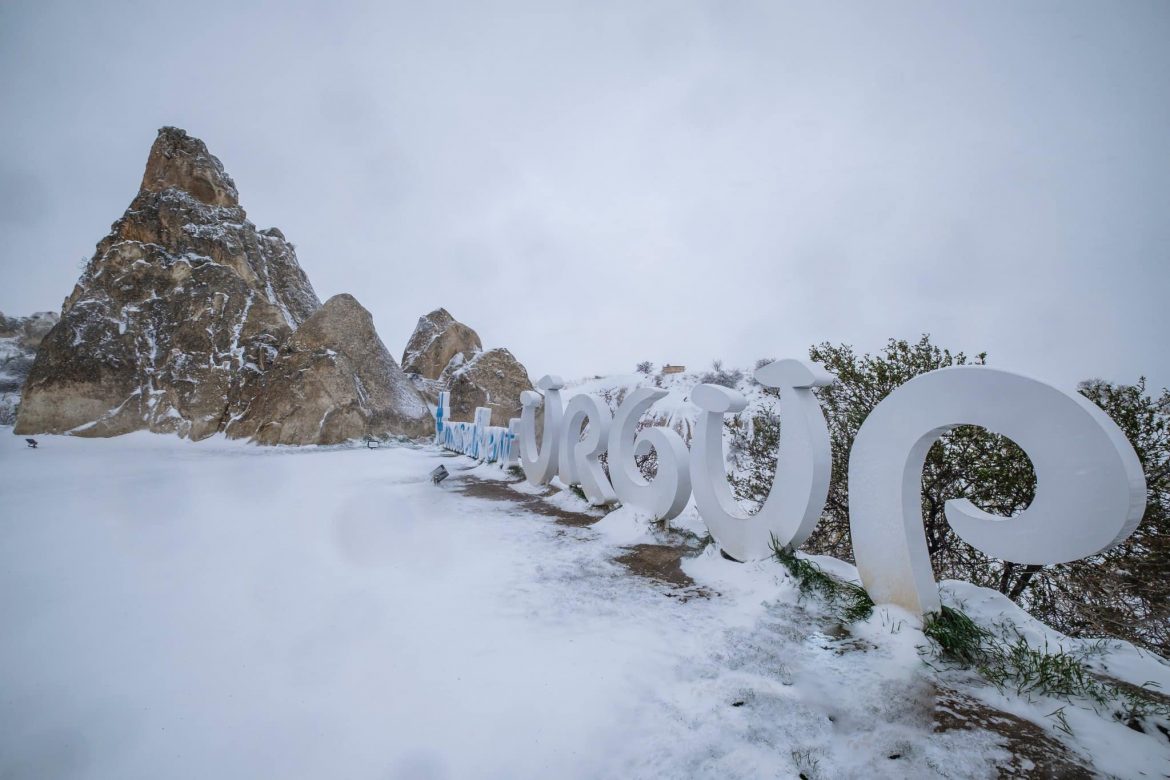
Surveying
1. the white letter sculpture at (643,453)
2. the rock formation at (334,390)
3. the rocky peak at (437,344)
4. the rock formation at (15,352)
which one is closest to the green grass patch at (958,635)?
the white letter sculpture at (643,453)

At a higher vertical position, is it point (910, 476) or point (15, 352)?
point (15, 352)

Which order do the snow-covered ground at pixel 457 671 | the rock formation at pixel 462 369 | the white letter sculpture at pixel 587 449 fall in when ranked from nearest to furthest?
1. the snow-covered ground at pixel 457 671
2. the white letter sculpture at pixel 587 449
3. the rock formation at pixel 462 369

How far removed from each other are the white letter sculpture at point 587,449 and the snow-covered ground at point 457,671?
1790mm

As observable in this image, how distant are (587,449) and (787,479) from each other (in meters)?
3.24

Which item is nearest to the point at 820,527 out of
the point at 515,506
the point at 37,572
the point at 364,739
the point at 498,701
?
the point at 515,506

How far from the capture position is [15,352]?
82.0 feet

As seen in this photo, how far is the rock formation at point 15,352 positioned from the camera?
67.3ft

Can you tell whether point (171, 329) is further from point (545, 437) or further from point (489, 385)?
point (545, 437)

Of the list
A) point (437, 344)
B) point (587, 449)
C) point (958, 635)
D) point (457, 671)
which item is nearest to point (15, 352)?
point (437, 344)

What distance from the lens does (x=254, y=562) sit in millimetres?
3938

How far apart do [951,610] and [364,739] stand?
335cm

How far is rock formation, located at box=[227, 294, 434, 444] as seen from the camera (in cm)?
1489

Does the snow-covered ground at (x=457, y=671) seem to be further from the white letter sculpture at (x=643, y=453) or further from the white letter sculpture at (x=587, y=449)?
the white letter sculpture at (x=587, y=449)

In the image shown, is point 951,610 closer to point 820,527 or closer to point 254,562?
point 820,527
